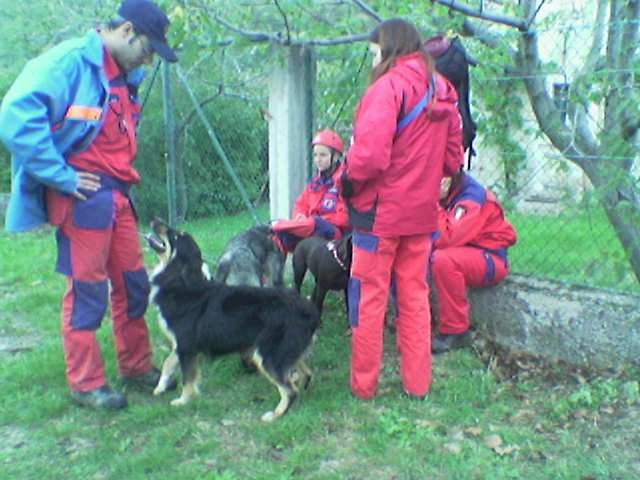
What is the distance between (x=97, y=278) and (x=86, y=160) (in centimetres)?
70

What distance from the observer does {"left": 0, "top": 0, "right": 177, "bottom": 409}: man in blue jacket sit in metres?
3.66

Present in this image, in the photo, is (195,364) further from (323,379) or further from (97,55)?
(97,55)

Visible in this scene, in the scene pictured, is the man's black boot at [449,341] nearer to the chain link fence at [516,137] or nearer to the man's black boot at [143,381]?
the chain link fence at [516,137]

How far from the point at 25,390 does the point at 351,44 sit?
11.6 feet

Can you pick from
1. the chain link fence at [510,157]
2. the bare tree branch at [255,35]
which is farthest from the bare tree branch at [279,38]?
the chain link fence at [510,157]

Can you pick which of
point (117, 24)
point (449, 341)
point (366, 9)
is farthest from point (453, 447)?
point (117, 24)

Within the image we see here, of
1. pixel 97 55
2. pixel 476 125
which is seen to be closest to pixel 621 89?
pixel 476 125

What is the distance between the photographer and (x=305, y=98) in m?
6.29

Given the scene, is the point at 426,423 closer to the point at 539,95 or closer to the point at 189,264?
the point at 189,264

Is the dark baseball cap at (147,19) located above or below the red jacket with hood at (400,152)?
above

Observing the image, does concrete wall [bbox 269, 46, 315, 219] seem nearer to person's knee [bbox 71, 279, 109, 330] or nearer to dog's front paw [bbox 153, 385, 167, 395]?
dog's front paw [bbox 153, 385, 167, 395]

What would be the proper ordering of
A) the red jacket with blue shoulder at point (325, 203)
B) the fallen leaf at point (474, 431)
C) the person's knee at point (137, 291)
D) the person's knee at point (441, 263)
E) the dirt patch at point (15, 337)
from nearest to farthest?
the fallen leaf at point (474, 431) → the person's knee at point (137, 291) → the person's knee at point (441, 263) → the dirt patch at point (15, 337) → the red jacket with blue shoulder at point (325, 203)

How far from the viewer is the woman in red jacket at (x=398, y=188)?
12.5 feet

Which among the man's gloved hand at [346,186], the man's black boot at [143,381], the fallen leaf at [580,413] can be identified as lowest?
the man's black boot at [143,381]
